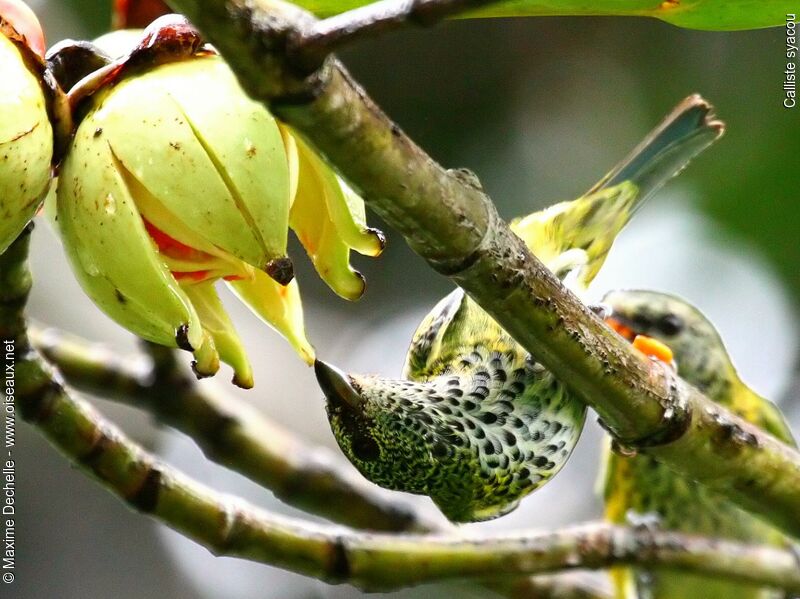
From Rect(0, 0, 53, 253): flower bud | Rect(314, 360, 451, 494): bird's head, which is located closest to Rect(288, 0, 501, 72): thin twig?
Rect(0, 0, 53, 253): flower bud

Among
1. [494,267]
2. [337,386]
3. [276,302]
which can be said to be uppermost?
[494,267]

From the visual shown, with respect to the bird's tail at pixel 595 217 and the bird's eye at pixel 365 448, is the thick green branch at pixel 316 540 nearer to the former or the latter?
the bird's eye at pixel 365 448

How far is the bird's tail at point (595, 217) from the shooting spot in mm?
1952

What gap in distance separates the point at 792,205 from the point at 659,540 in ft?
4.57

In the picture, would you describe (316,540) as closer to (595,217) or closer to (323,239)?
(323,239)

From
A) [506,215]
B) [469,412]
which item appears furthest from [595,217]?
[506,215]

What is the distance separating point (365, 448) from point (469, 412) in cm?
24

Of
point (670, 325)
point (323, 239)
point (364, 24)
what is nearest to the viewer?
point (364, 24)

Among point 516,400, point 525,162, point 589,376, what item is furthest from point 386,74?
point 589,376

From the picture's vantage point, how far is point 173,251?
33.7 inches

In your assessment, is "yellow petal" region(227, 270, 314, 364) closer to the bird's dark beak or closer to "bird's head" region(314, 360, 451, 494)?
the bird's dark beak

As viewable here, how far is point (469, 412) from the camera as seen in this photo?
5.84 ft

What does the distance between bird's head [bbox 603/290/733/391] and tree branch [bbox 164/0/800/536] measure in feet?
6.73

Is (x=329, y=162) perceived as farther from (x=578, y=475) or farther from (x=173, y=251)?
(x=578, y=475)
